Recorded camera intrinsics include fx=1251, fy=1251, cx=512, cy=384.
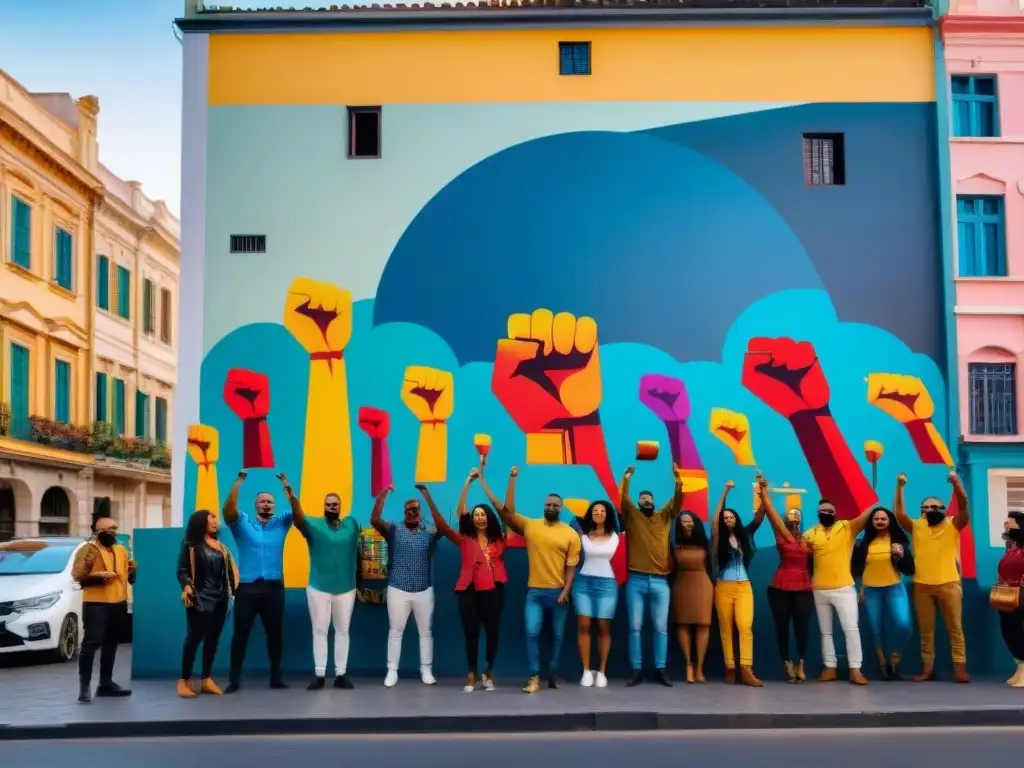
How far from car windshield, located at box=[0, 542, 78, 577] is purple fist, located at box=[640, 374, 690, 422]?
8036 mm

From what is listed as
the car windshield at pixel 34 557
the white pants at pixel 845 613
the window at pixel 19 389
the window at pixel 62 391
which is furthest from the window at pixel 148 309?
the white pants at pixel 845 613

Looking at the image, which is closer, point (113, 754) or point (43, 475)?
point (113, 754)

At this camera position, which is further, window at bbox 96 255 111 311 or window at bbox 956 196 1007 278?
window at bbox 96 255 111 311

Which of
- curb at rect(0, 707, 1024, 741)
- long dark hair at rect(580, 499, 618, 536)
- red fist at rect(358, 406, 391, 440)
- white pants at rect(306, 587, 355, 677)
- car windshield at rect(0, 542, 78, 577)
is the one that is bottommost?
curb at rect(0, 707, 1024, 741)

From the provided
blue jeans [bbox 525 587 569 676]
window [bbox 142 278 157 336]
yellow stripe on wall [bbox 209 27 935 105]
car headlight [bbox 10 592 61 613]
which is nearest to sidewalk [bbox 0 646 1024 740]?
blue jeans [bbox 525 587 569 676]

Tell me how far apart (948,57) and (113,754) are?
12.4 meters

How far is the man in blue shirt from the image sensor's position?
12.6 metres

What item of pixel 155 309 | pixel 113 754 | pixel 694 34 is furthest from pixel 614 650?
pixel 155 309

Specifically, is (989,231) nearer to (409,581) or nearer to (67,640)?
(409,581)

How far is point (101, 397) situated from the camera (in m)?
34.9

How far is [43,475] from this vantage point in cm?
3156

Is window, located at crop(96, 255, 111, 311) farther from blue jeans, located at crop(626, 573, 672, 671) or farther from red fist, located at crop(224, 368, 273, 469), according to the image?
blue jeans, located at crop(626, 573, 672, 671)

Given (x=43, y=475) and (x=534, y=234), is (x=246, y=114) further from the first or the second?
(x=43, y=475)

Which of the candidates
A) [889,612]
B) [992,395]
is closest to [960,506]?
[889,612]
